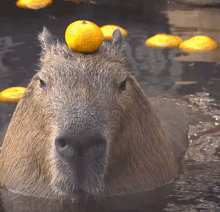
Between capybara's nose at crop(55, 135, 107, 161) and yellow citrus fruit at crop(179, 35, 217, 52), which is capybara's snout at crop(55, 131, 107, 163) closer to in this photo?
capybara's nose at crop(55, 135, 107, 161)

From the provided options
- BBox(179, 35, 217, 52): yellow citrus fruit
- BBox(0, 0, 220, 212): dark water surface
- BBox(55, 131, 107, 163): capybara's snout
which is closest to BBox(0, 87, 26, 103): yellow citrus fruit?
BBox(0, 0, 220, 212): dark water surface

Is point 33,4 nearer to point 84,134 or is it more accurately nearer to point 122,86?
point 122,86

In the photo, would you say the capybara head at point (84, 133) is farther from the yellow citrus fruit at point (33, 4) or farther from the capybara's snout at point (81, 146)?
the yellow citrus fruit at point (33, 4)

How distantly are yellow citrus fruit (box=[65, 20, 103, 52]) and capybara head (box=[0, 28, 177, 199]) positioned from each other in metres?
0.06

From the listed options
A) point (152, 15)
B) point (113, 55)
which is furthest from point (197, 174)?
point (152, 15)

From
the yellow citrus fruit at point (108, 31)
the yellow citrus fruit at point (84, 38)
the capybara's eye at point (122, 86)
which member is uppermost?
the yellow citrus fruit at point (84, 38)

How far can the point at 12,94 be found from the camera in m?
6.18

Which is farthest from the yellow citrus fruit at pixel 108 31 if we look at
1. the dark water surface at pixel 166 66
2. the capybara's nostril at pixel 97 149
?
the capybara's nostril at pixel 97 149

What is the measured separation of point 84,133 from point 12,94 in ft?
10.4

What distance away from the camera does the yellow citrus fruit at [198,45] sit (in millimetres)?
7293

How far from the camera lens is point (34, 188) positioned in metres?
4.14

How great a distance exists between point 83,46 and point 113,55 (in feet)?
0.94

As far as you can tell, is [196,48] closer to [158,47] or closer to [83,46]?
[158,47]

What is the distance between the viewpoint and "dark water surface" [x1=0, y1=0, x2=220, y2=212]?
446 cm
